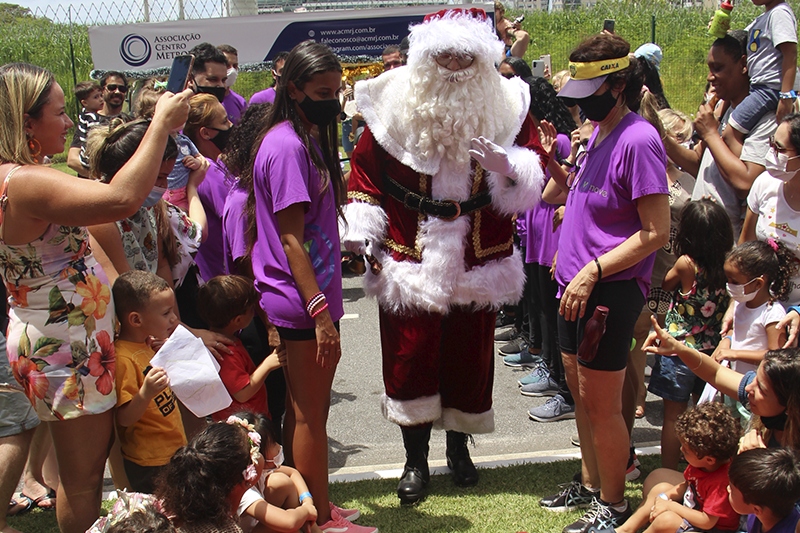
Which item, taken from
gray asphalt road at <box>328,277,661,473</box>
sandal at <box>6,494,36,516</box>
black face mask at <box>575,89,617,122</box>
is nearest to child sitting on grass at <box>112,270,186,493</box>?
sandal at <box>6,494,36,516</box>

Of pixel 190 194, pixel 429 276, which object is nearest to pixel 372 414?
pixel 429 276

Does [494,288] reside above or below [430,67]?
below

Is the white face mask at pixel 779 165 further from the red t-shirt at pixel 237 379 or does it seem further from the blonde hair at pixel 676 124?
the red t-shirt at pixel 237 379

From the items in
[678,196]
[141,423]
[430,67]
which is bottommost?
[141,423]

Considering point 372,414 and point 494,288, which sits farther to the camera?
point 372,414

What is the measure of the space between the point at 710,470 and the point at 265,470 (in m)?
1.81

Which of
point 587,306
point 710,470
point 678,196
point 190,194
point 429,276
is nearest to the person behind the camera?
point 710,470

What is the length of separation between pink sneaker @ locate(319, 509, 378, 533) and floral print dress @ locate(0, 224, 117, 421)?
112 cm

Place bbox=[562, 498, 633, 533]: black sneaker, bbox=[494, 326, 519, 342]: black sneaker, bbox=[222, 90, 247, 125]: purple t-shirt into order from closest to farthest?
bbox=[562, 498, 633, 533]: black sneaker
bbox=[494, 326, 519, 342]: black sneaker
bbox=[222, 90, 247, 125]: purple t-shirt

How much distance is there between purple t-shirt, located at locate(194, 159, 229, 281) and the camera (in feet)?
12.7

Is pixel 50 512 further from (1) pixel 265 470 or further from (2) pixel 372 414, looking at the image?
(2) pixel 372 414

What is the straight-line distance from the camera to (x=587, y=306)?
2.78 m

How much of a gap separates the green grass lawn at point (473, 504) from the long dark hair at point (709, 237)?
109 centimetres

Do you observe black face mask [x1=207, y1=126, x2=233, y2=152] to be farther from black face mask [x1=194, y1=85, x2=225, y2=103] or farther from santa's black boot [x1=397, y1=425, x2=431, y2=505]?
santa's black boot [x1=397, y1=425, x2=431, y2=505]
